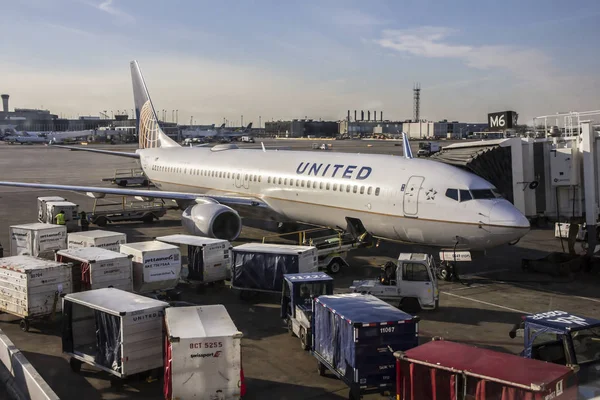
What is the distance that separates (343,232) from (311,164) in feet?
13.4

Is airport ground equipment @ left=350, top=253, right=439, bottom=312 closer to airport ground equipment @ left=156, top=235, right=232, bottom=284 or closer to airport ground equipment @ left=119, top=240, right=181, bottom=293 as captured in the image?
airport ground equipment @ left=156, top=235, right=232, bottom=284

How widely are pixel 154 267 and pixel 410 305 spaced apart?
7896 millimetres

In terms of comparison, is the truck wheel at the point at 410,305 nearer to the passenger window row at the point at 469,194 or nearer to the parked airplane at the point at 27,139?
the passenger window row at the point at 469,194

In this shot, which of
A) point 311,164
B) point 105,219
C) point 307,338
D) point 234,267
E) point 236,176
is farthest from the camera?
point 105,219

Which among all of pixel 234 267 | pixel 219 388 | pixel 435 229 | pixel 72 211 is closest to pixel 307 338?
pixel 219 388

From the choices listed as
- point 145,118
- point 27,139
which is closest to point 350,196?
point 145,118

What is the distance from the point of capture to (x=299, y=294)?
16359 mm

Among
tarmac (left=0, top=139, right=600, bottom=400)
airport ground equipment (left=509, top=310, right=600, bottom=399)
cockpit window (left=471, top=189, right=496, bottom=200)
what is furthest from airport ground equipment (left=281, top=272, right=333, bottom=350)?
cockpit window (left=471, top=189, right=496, bottom=200)

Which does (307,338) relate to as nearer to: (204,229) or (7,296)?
(7,296)

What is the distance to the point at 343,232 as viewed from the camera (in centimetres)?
2467

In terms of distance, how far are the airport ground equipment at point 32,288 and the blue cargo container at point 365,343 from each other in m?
8.03

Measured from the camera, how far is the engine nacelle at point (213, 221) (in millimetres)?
25922

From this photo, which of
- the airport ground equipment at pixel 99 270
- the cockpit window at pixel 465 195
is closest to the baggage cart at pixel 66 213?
the airport ground equipment at pixel 99 270

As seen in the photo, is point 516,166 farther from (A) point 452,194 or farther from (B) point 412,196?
(B) point 412,196
